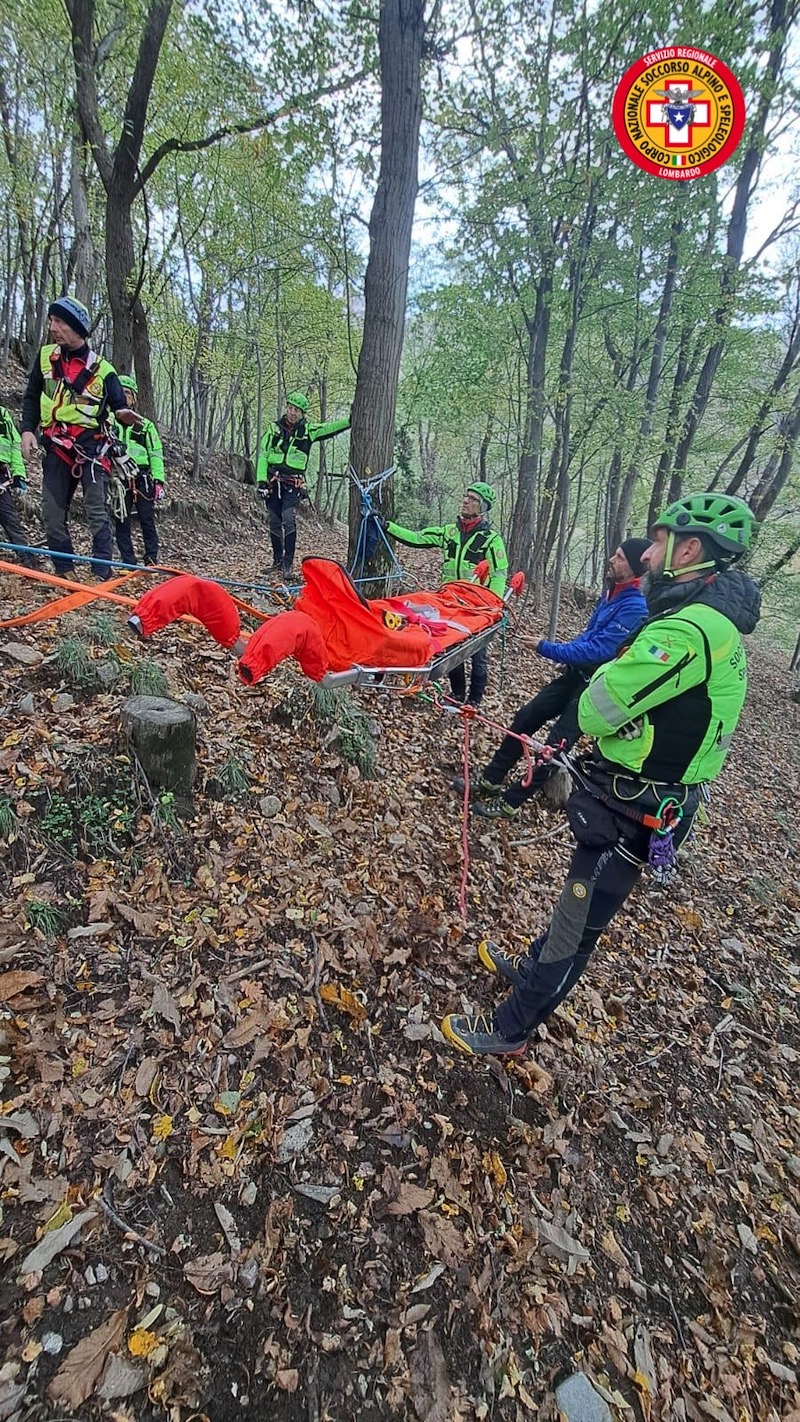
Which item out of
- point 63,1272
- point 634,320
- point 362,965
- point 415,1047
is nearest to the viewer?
point 63,1272

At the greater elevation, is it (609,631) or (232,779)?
(609,631)

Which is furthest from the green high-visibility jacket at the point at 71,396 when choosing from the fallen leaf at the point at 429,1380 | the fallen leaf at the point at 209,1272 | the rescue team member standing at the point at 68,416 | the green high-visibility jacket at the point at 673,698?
the fallen leaf at the point at 429,1380

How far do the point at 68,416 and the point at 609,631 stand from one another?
4.69 metres

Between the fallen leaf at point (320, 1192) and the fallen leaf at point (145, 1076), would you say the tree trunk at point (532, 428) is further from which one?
the fallen leaf at point (320, 1192)

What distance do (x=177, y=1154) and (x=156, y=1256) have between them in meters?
0.31

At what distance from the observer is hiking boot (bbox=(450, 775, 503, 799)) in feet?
17.0

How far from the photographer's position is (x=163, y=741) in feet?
11.0

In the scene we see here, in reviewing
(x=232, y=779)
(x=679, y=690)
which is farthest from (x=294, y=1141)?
(x=679, y=690)

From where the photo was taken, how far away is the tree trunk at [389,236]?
4988mm

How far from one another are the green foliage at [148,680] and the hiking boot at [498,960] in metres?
2.71

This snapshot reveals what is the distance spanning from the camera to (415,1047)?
302 centimetres

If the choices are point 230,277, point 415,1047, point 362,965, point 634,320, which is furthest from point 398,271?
point 230,277

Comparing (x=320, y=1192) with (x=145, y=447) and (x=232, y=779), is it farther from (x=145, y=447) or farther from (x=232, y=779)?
(x=145, y=447)

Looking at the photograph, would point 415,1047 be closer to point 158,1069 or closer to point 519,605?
point 158,1069
